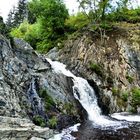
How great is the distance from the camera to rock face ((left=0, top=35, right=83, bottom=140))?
1886 cm

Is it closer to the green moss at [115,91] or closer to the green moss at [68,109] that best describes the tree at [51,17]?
the green moss at [115,91]

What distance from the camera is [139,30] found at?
4088 centimetres

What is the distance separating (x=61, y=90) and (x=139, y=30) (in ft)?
57.3

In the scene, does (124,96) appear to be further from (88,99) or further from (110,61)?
(110,61)

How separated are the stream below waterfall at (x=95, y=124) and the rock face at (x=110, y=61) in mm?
1576

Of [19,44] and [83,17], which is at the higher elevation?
[83,17]

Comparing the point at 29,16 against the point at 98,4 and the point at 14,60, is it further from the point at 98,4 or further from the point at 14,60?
the point at 14,60

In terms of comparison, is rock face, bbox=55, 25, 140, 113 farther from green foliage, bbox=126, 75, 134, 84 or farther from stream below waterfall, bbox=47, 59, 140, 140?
stream below waterfall, bbox=47, 59, 140, 140

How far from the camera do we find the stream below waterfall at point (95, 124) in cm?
2117

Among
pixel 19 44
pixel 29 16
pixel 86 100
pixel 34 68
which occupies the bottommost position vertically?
pixel 86 100

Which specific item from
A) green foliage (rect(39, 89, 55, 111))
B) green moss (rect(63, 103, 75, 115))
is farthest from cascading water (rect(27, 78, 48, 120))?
green moss (rect(63, 103, 75, 115))

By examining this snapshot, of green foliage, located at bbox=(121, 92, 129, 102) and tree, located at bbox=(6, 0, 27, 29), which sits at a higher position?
tree, located at bbox=(6, 0, 27, 29)

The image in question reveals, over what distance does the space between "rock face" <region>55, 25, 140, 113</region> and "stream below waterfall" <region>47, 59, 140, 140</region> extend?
158 centimetres

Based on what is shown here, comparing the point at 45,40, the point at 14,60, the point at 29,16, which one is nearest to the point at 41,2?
the point at 45,40
